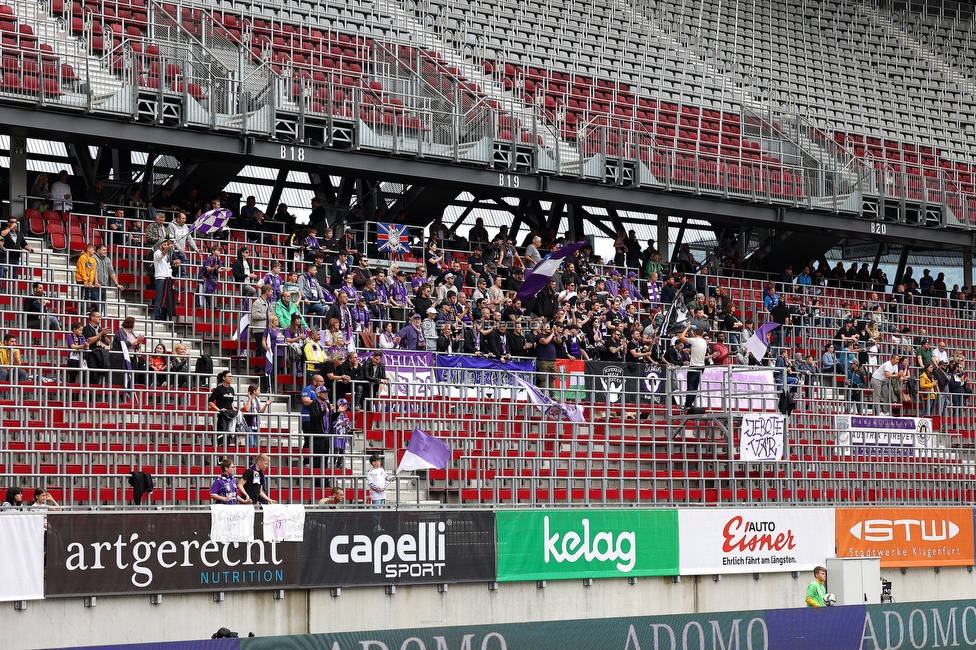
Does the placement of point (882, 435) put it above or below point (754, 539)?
above

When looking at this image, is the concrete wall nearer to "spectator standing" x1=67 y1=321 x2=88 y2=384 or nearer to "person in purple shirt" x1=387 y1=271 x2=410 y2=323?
"spectator standing" x1=67 y1=321 x2=88 y2=384

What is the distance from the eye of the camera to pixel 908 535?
887 inches

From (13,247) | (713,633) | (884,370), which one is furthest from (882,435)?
(13,247)

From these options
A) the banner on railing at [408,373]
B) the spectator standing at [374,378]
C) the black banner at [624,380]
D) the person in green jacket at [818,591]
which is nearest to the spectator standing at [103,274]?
the spectator standing at [374,378]

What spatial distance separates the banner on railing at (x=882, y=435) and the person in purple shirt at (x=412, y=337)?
699 cm

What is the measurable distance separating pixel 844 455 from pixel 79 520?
12991mm

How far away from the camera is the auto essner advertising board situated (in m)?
20.3

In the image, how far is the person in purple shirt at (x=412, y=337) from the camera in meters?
21.7

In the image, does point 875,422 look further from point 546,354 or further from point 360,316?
point 360,316

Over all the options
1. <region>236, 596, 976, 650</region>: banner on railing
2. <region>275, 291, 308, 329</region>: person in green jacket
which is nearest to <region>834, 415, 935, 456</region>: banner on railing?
<region>236, 596, 976, 650</region>: banner on railing

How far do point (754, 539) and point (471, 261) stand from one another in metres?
7.79

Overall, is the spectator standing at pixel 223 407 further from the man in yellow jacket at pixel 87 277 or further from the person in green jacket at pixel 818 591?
the person in green jacket at pixel 818 591

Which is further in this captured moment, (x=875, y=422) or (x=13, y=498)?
(x=875, y=422)

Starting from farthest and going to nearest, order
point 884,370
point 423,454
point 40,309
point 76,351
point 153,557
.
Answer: point 884,370
point 40,309
point 76,351
point 423,454
point 153,557
